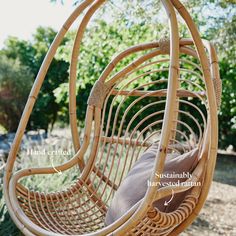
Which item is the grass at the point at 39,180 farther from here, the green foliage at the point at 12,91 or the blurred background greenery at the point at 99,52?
the green foliage at the point at 12,91

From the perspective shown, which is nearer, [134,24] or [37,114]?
[134,24]

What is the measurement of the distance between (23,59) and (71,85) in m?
6.95

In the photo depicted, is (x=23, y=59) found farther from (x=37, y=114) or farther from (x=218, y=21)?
(x=218, y=21)

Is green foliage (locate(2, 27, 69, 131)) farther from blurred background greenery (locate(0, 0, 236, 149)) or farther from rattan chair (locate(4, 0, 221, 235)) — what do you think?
rattan chair (locate(4, 0, 221, 235))

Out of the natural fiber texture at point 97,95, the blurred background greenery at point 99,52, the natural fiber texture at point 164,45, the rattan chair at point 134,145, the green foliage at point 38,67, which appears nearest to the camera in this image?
the rattan chair at point 134,145

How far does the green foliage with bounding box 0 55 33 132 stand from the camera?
753 centimetres

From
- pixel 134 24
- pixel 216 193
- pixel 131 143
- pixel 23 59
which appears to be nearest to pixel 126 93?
pixel 131 143

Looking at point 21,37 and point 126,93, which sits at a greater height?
point 21,37

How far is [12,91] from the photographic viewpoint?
7.66m

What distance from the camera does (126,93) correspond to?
66.6 inches

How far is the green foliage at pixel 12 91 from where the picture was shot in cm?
753

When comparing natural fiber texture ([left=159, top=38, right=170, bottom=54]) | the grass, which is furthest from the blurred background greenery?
the grass

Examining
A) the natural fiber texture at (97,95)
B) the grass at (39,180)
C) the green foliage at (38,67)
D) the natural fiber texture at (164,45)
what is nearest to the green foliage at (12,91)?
the green foliage at (38,67)

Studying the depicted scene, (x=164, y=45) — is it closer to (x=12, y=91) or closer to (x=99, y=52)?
(x=99, y=52)
